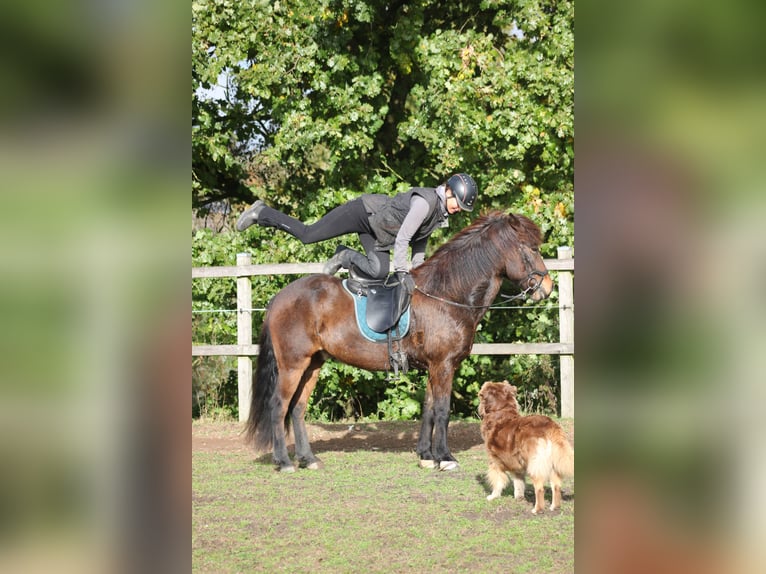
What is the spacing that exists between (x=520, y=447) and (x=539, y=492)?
0.31 m

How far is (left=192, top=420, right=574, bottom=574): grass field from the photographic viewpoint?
4.17m

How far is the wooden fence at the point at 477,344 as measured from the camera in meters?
10.1

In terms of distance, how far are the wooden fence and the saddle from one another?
9.86 feet

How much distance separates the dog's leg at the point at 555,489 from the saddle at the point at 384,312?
2197mm
